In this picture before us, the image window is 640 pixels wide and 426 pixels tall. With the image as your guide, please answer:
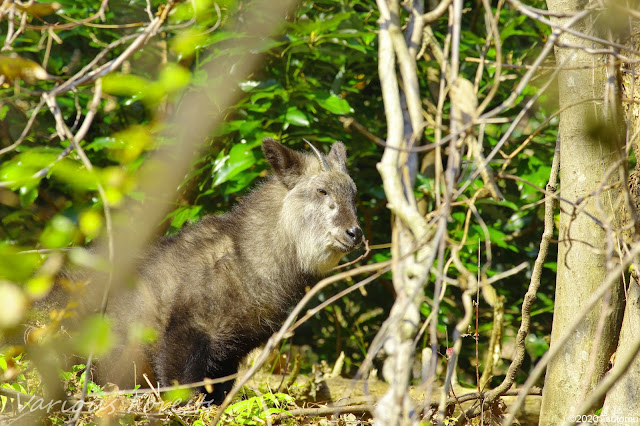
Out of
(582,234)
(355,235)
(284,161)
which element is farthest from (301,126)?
(582,234)

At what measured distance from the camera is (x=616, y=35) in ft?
10.2

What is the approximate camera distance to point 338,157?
526 centimetres

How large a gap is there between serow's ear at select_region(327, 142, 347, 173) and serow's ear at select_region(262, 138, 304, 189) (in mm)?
253

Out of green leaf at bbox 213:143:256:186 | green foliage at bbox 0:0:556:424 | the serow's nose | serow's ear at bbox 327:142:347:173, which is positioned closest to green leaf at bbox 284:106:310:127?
green foliage at bbox 0:0:556:424

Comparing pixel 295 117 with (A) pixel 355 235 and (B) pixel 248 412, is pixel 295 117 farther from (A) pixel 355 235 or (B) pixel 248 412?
(B) pixel 248 412

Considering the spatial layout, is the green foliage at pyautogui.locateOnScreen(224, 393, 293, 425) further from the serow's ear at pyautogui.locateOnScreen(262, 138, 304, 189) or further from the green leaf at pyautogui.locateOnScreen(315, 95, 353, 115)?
the green leaf at pyautogui.locateOnScreen(315, 95, 353, 115)

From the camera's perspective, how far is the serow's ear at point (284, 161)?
481 cm

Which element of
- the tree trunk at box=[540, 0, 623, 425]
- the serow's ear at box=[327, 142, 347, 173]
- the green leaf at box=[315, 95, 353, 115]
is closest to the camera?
the tree trunk at box=[540, 0, 623, 425]

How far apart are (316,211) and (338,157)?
52 cm

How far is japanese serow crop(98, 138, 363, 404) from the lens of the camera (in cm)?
454

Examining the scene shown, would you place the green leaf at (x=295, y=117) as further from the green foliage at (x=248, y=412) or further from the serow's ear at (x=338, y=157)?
the green foliage at (x=248, y=412)

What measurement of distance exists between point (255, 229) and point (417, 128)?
113 inches

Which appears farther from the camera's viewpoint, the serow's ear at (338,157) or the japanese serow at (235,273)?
the serow's ear at (338,157)

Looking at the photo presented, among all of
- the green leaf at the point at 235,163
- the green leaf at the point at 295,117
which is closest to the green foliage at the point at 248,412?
the green leaf at the point at 235,163
